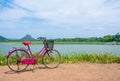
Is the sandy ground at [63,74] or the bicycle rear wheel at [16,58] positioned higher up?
the bicycle rear wheel at [16,58]

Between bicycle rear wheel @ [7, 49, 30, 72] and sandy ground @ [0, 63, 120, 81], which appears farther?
bicycle rear wheel @ [7, 49, 30, 72]

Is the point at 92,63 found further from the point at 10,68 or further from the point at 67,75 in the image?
the point at 10,68

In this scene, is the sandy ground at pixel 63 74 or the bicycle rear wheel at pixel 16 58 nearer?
the sandy ground at pixel 63 74

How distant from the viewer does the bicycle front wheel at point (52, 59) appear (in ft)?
29.6

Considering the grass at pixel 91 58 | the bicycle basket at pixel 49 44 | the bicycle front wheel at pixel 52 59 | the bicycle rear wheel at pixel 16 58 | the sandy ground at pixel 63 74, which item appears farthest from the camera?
the grass at pixel 91 58

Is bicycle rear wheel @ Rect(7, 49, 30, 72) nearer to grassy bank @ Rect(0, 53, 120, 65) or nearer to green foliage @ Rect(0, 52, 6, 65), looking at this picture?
green foliage @ Rect(0, 52, 6, 65)

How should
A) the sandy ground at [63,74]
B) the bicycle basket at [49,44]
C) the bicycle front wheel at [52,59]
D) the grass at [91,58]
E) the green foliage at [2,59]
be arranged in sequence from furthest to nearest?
the grass at [91,58]
the green foliage at [2,59]
the bicycle front wheel at [52,59]
the bicycle basket at [49,44]
the sandy ground at [63,74]

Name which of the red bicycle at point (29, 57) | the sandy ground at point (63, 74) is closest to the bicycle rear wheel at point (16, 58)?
the red bicycle at point (29, 57)

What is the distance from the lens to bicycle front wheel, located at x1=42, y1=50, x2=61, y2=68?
9008 mm

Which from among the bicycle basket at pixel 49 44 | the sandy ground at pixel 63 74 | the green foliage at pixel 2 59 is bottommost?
the sandy ground at pixel 63 74

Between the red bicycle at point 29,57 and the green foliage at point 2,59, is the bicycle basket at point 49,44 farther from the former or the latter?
the green foliage at point 2,59

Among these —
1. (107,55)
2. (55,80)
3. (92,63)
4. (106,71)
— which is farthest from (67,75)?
(107,55)

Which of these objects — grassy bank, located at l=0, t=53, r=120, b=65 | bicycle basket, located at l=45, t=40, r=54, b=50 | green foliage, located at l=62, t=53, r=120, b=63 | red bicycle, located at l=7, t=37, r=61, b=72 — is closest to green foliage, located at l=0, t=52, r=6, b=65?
grassy bank, located at l=0, t=53, r=120, b=65

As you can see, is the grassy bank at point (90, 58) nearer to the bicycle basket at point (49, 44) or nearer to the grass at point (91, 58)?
the grass at point (91, 58)
